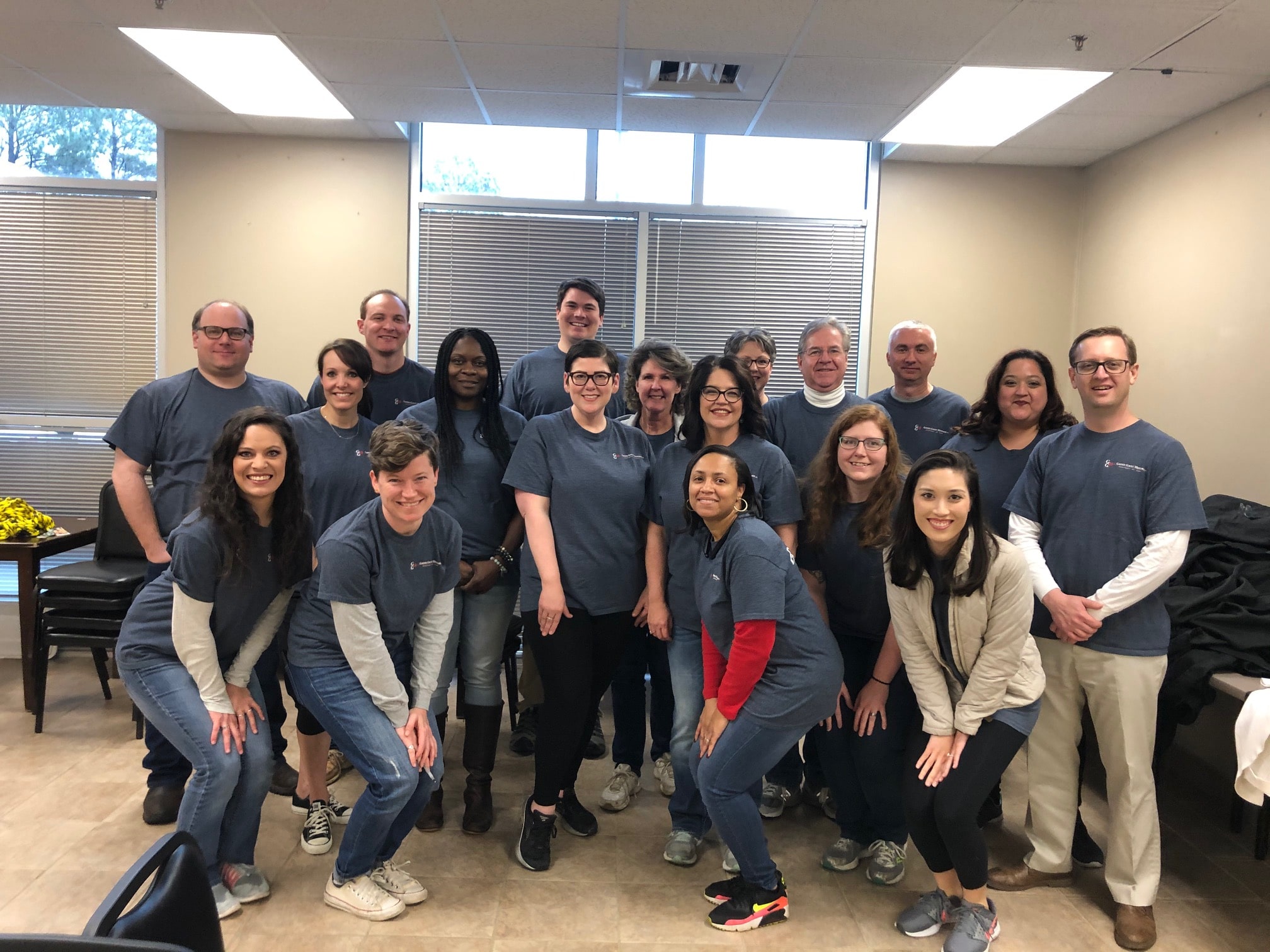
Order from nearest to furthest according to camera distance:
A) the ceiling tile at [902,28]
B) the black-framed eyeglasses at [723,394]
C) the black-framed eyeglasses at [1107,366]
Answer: the black-framed eyeglasses at [1107,366], the black-framed eyeglasses at [723,394], the ceiling tile at [902,28]

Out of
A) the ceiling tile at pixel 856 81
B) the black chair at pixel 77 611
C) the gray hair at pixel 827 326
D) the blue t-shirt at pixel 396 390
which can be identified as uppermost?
the ceiling tile at pixel 856 81

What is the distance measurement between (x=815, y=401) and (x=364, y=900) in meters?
2.18

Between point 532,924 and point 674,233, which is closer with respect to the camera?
point 532,924

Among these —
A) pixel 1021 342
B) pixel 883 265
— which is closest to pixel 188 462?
pixel 883 265

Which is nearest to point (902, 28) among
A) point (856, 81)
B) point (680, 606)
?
point (856, 81)

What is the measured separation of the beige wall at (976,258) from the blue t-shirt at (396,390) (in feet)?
9.35

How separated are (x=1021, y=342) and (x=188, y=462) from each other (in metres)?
4.42

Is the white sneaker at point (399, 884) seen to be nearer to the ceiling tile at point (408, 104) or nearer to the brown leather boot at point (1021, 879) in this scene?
the brown leather boot at point (1021, 879)

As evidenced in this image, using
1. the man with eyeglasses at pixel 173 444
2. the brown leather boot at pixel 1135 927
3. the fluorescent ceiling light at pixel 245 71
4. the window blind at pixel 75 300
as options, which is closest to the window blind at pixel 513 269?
the fluorescent ceiling light at pixel 245 71

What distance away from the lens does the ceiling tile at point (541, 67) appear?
3.55m

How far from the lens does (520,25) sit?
10.8 ft

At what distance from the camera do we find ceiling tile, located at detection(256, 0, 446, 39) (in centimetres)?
314

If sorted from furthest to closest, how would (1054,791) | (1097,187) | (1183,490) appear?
(1097,187) < (1054,791) < (1183,490)

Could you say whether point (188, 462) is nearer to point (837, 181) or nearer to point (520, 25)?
point (520, 25)
